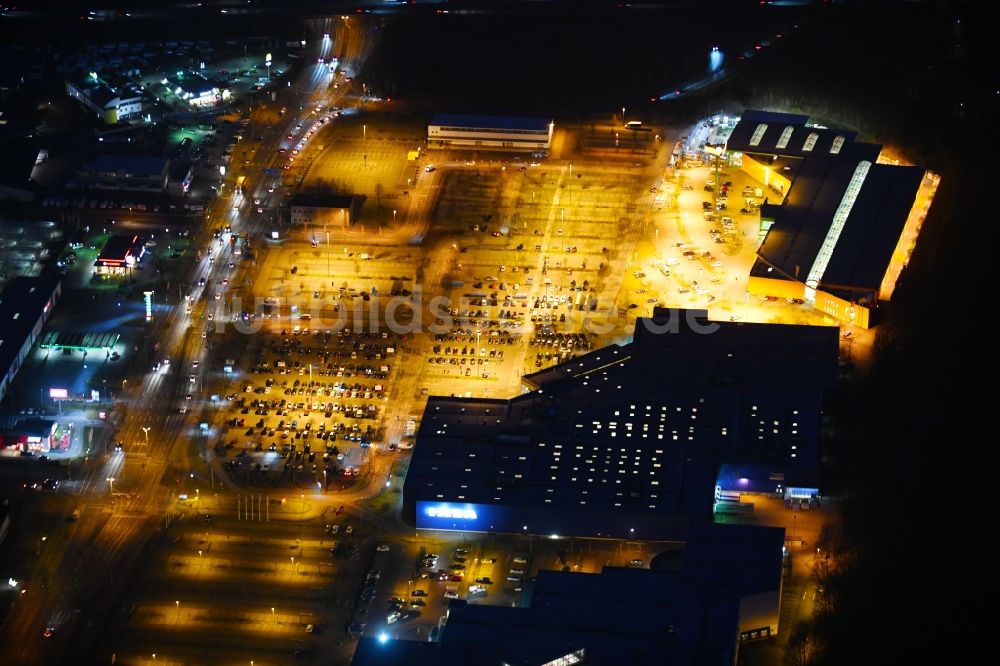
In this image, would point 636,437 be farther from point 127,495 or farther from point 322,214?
point 322,214

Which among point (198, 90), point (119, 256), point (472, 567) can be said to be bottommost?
point (472, 567)

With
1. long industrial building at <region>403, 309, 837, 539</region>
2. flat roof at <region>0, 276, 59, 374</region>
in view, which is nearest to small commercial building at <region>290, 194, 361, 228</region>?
flat roof at <region>0, 276, 59, 374</region>

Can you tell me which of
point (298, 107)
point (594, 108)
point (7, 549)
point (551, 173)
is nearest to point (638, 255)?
point (551, 173)

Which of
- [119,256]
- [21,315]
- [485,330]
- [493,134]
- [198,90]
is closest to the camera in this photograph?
[21,315]

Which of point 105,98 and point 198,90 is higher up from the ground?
point 198,90

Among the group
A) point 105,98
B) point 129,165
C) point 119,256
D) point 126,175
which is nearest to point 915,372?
point 119,256

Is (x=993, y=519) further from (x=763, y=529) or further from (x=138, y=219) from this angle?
(x=138, y=219)

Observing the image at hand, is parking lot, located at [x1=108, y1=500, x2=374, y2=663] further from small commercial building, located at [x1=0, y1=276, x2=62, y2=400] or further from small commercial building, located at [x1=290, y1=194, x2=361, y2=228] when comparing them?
small commercial building, located at [x1=290, y1=194, x2=361, y2=228]
